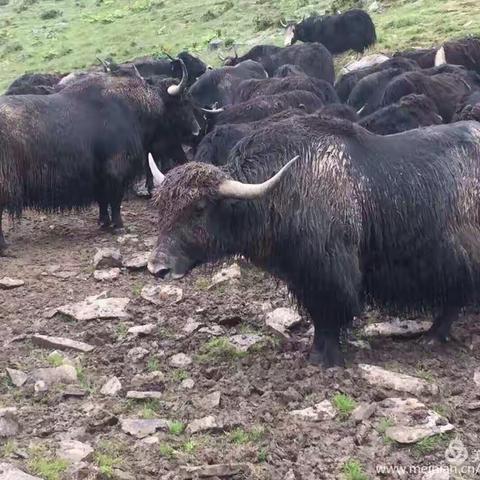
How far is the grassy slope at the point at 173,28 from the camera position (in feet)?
61.9

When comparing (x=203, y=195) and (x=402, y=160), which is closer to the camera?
(x=203, y=195)

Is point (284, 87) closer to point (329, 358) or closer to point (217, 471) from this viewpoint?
point (329, 358)

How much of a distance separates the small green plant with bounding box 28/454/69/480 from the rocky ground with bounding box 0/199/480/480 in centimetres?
1

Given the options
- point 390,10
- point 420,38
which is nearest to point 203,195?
point 420,38

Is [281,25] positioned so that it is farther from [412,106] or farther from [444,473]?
[444,473]

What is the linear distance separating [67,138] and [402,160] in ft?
12.7

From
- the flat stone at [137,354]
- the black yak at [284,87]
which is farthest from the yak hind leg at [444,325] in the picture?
the black yak at [284,87]

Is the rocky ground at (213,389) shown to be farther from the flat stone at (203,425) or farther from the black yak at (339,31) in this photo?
the black yak at (339,31)

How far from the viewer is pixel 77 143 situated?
323 inches

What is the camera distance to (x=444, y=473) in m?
3.96

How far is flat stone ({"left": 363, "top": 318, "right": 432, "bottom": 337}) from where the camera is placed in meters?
5.68

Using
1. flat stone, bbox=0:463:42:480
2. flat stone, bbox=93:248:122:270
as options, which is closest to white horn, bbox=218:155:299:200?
flat stone, bbox=0:463:42:480

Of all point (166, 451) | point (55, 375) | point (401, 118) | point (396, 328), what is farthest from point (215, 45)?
point (166, 451)

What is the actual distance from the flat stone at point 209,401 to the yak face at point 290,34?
1678 cm
